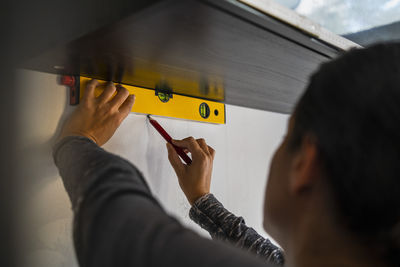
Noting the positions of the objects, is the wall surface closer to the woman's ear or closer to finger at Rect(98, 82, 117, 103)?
finger at Rect(98, 82, 117, 103)

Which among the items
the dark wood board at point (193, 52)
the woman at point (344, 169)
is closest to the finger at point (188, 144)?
the dark wood board at point (193, 52)

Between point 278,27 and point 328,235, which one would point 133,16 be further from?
point 328,235

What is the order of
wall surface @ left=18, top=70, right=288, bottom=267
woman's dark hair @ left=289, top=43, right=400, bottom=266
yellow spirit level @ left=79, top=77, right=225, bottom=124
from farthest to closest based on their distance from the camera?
yellow spirit level @ left=79, top=77, right=225, bottom=124 < wall surface @ left=18, top=70, right=288, bottom=267 < woman's dark hair @ left=289, top=43, right=400, bottom=266

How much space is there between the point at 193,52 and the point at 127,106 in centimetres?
17

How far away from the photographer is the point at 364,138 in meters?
0.33

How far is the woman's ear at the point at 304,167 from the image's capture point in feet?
1.19

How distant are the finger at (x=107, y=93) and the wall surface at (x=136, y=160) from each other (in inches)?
2.2

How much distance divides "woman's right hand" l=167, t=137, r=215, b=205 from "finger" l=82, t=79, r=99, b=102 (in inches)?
7.4

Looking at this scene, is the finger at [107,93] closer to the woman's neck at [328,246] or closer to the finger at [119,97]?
the finger at [119,97]

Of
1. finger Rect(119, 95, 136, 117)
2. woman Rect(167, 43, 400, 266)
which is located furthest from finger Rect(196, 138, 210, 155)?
woman Rect(167, 43, 400, 266)

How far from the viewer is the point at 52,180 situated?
555mm

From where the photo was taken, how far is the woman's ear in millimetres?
361

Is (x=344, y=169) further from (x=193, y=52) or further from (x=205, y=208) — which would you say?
(x=205, y=208)

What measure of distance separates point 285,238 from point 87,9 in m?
0.34
